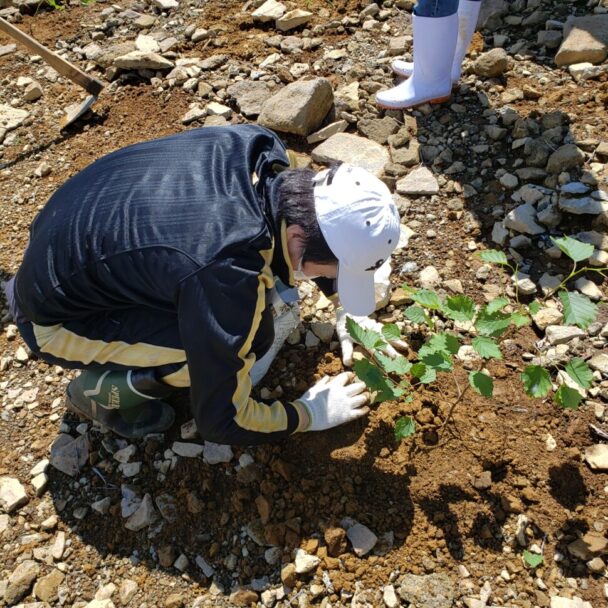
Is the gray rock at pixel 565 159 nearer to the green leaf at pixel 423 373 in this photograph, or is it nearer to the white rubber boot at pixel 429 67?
the white rubber boot at pixel 429 67

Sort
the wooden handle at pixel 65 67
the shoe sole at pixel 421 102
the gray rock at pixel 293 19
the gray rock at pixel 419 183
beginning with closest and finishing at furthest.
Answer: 1. the gray rock at pixel 419 183
2. the shoe sole at pixel 421 102
3. the wooden handle at pixel 65 67
4. the gray rock at pixel 293 19

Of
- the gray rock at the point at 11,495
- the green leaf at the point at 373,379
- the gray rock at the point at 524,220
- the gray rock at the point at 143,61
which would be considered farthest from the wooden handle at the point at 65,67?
the green leaf at the point at 373,379

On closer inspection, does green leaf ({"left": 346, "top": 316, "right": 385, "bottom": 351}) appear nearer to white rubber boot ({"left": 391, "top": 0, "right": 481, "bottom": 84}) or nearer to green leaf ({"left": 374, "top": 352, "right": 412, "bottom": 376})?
green leaf ({"left": 374, "top": 352, "right": 412, "bottom": 376})

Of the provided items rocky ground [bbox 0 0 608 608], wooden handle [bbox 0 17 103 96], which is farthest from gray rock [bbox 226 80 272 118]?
wooden handle [bbox 0 17 103 96]

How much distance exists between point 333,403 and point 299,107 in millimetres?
1630

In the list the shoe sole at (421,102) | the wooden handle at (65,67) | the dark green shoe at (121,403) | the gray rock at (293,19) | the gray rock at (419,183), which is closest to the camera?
the dark green shoe at (121,403)

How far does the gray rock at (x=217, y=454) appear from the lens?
228 cm

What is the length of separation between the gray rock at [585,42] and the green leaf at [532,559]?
8.10ft

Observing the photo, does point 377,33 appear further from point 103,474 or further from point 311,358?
point 103,474

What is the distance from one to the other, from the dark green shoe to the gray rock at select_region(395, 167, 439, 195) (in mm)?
1434

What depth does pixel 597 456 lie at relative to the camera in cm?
211

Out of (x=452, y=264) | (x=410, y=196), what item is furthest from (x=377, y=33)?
(x=452, y=264)

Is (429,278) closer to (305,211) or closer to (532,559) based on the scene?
(305,211)

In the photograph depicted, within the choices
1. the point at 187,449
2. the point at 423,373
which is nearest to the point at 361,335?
the point at 423,373
